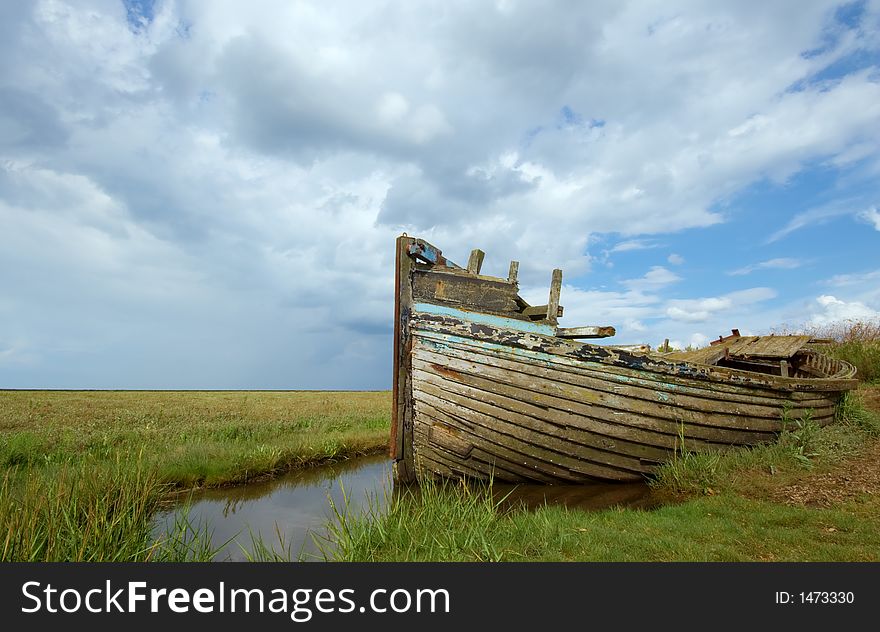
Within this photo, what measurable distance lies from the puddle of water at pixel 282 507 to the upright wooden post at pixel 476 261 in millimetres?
3642

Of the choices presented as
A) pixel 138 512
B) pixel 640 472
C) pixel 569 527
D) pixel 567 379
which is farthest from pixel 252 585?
pixel 640 472

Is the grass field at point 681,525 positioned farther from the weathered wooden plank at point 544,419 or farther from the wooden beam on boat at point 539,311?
the wooden beam on boat at point 539,311

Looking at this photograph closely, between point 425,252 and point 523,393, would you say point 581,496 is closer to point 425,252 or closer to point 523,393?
point 523,393

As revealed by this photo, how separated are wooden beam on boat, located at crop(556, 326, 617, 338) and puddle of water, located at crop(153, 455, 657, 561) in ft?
7.75

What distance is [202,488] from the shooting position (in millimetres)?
8383

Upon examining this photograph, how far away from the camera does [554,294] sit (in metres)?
8.41

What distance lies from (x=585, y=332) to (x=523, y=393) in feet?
4.89

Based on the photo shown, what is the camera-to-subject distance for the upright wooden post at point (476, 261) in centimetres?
871

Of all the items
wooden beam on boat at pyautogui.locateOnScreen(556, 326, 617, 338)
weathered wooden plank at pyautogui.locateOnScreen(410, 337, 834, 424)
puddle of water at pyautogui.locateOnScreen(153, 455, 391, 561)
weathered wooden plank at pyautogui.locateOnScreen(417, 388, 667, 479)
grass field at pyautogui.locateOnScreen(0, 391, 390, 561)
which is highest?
wooden beam on boat at pyautogui.locateOnScreen(556, 326, 617, 338)

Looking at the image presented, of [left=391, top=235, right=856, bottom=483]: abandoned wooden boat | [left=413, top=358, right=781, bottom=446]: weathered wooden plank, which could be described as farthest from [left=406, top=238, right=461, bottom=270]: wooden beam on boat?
[left=413, top=358, right=781, bottom=446]: weathered wooden plank

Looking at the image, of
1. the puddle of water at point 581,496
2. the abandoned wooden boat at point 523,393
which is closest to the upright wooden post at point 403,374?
the abandoned wooden boat at point 523,393

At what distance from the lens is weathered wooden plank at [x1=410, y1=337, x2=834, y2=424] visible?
7.52 meters

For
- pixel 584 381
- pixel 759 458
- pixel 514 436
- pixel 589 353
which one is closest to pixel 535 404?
pixel 514 436

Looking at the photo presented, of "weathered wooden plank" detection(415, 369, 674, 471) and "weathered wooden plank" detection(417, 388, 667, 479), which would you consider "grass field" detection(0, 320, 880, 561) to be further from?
"weathered wooden plank" detection(417, 388, 667, 479)
